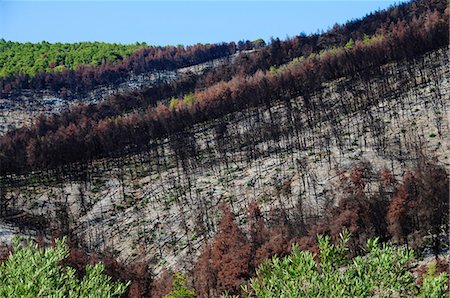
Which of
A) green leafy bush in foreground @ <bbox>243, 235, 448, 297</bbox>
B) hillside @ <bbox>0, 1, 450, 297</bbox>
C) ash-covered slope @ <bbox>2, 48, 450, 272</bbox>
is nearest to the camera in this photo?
green leafy bush in foreground @ <bbox>243, 235, 448, 297</bbox>

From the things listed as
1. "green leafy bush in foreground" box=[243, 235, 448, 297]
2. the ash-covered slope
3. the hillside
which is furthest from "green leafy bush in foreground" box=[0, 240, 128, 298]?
the ash-covered slope

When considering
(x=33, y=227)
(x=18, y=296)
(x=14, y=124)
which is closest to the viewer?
(x=18, y=296)

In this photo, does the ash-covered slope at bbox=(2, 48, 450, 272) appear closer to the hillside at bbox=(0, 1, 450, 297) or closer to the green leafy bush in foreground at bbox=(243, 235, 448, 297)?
the hillside at bbox=(0, 1, 450, 297)

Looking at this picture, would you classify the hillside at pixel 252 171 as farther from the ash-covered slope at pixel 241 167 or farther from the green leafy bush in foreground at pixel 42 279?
the green leafy bush in foreground at pixel 42 279

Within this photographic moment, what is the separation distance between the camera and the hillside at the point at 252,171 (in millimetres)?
67000

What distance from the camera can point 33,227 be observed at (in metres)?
95.2

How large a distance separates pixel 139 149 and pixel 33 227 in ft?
167

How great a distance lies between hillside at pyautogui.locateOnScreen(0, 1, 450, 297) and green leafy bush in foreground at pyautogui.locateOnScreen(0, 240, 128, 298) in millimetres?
41090

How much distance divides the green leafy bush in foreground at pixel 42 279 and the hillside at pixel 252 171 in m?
41.1

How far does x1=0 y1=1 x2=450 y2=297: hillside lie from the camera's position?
220ft

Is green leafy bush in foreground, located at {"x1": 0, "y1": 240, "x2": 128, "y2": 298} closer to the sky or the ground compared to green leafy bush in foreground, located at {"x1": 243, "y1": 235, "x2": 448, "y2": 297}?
closer to the sky

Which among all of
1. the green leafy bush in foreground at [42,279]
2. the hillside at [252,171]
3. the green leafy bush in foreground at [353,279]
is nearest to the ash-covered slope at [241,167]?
the hillside at [252,171]

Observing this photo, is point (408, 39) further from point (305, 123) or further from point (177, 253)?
point (177, 253)

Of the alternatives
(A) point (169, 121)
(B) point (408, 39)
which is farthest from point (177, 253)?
(B) point (408, 39)
